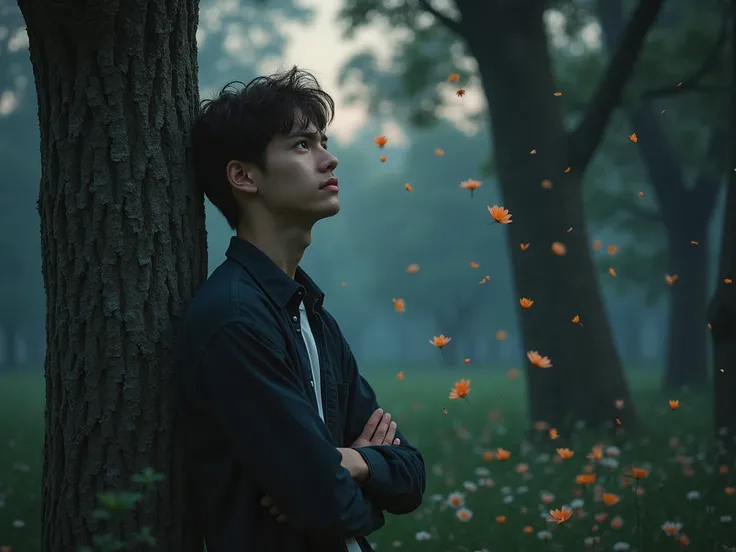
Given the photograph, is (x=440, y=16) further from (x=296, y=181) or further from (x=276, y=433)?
(x=276, y=433)

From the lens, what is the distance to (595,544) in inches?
169

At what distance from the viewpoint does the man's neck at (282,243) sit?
296 cm

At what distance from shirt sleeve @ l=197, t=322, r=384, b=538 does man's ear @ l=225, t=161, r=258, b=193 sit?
641 mm

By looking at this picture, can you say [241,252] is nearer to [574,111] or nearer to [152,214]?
[152,214]

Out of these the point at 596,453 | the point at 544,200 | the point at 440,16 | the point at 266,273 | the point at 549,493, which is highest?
the point at 440,16

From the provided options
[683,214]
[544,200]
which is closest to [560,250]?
[544,200]

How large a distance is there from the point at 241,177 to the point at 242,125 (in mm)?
188

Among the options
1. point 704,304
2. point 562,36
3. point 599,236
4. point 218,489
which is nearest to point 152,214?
point 218,489

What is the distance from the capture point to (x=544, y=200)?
8.33 metres

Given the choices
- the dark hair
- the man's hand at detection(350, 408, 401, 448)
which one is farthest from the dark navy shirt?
the dark hair

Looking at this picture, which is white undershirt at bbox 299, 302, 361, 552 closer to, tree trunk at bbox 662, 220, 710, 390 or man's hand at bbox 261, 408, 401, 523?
man's hand at bbox 261, 408, 401, 523

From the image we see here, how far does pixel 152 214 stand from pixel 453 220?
3428cm

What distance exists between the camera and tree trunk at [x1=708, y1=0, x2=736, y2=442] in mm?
5938

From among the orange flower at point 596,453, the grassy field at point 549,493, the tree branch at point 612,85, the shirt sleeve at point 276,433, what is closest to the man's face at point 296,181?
the shirt sleeve at point 276,433
